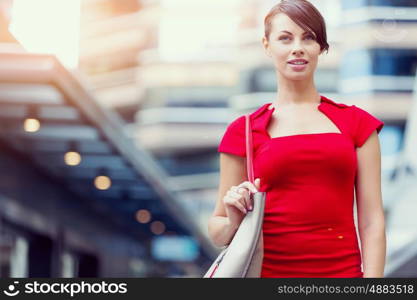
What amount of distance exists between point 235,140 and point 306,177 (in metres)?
0.21

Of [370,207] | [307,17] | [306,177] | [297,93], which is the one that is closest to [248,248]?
[306,177]

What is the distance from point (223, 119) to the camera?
76.2ft

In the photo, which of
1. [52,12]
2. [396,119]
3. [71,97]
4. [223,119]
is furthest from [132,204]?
[52,12]

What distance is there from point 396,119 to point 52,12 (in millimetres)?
18186

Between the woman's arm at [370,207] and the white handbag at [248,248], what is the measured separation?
0.83ft

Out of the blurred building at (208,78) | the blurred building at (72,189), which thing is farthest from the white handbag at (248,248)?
the blurred building at (208,78)

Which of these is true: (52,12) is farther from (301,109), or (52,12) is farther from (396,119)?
(396,119)

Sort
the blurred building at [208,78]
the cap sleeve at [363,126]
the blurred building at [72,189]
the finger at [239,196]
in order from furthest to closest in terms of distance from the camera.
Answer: the blurred building at [208,78] → the blurred building at [72,189] → the cap sleeve at [363,126] → the finger at [239,196]

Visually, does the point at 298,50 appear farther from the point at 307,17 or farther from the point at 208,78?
the point at 208,78

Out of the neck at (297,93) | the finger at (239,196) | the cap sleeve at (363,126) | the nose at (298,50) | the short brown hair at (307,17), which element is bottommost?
the finger at (239,196)

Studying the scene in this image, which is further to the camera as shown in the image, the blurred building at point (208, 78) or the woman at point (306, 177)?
the blurred building at point (208, 78)

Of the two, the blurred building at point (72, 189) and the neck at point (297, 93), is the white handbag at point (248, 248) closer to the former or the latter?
the neck at point (297, 93)

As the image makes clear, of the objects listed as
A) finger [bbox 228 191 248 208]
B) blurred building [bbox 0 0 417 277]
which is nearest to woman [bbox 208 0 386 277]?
finger [bbox 228 191 248 208]

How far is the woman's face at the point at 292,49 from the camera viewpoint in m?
2.28
